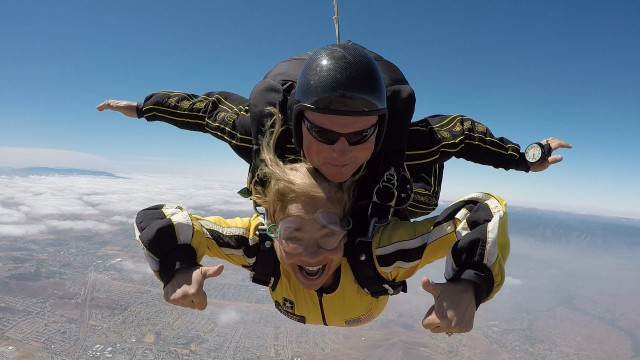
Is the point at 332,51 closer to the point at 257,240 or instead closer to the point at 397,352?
the point at 257,240

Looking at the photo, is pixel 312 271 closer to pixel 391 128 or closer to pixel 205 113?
pixel 391 128

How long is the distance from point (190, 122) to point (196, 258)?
1011mm

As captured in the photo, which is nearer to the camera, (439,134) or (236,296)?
(439,134)

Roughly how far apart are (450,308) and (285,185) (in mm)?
780

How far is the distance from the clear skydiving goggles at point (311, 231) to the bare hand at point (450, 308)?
52 centimetres

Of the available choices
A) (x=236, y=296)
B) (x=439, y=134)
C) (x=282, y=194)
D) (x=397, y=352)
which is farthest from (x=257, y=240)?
(x=236, y=296)

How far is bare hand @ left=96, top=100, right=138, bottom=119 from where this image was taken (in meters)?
2.30

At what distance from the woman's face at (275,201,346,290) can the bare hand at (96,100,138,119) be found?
1.48 m

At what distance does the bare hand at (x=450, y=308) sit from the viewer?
1.02 m

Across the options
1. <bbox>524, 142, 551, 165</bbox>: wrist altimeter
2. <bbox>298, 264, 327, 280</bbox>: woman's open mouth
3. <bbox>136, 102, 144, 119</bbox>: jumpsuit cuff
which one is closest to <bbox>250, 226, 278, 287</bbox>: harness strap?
<bbox>298, 264, 327, 280</bbox>: woman's open mouth

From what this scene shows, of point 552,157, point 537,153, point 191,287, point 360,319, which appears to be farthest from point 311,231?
point 552,157

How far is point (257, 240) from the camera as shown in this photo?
1.64 meters

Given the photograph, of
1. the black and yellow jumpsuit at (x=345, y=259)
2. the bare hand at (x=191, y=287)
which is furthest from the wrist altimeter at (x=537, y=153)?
the bare hand at (x=191, y=287)

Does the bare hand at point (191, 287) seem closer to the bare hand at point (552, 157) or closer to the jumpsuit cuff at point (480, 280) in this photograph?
the jumpsuit cuff at point (480, 280)
